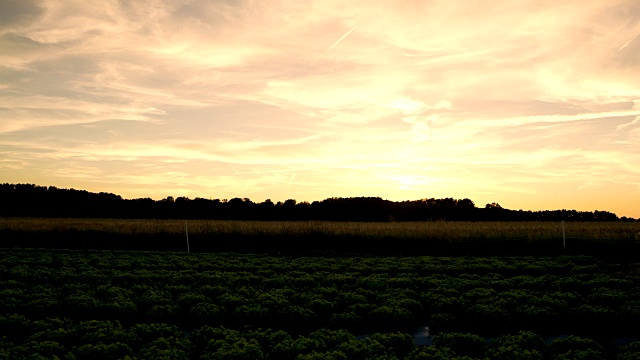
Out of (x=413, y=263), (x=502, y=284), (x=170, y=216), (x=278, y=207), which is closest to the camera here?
(x=502, y=284)

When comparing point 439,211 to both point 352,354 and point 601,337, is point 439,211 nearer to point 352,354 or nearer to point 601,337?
point 601,337

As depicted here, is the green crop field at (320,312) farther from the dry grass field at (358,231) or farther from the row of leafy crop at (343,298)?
the dry grass field at (358,231)

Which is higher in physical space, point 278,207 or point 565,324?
point 278,207

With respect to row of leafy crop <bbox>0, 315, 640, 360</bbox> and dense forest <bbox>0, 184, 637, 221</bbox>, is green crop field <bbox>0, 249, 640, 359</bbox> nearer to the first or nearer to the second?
row of leafy crop <bbox>0, 315, 640, 360</bbox>

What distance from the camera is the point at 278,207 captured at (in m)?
73.6

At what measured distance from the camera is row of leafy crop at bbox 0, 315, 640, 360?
426 inches

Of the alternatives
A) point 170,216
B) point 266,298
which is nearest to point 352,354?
point 266,298

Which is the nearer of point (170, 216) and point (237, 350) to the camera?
point (237, 350)

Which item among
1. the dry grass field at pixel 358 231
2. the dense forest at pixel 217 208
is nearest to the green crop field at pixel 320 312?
the dry grass field at pixel 358 231

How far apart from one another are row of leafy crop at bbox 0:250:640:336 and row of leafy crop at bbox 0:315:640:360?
7.46 ft

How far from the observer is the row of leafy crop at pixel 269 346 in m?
10.8

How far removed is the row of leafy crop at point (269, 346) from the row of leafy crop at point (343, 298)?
7.46ft

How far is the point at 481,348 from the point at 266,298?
623cm

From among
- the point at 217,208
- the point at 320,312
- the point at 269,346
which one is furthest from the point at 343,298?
the point at 217,208
